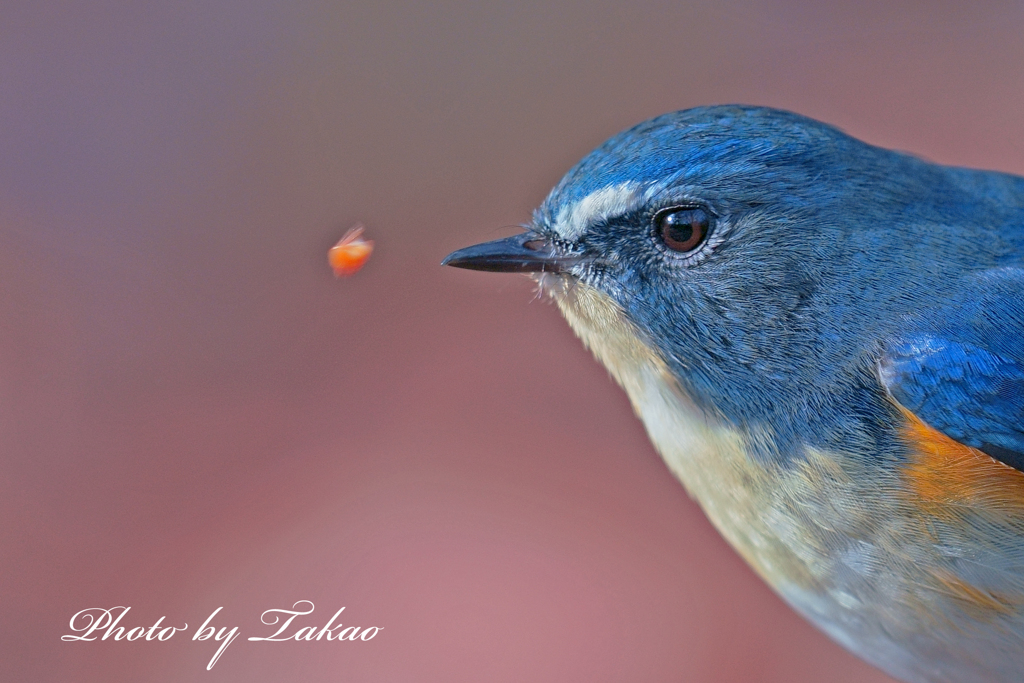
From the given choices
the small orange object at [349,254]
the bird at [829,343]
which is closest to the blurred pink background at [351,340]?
the small orange object at [349,254]

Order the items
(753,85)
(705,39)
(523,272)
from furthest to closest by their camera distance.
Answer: (705,39) → (753,85) → (523,272)

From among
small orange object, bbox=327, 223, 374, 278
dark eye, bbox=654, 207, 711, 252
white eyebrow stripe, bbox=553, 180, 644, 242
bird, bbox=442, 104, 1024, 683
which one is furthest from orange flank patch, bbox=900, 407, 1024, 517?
small orange object, bbox=327, 223, 374, 278

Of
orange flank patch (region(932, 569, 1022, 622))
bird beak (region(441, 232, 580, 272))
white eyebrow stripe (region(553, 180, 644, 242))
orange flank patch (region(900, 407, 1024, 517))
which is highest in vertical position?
bird beak (region(441, 232, 580, 272))

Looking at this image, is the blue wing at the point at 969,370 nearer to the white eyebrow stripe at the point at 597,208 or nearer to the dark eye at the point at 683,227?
the dark eye at the point at 683,227

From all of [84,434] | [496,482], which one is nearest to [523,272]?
[496,482]

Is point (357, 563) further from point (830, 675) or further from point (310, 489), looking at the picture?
point (830, 675)

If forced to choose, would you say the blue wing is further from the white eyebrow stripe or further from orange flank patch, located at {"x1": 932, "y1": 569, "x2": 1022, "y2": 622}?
the white eyebrow stripe
